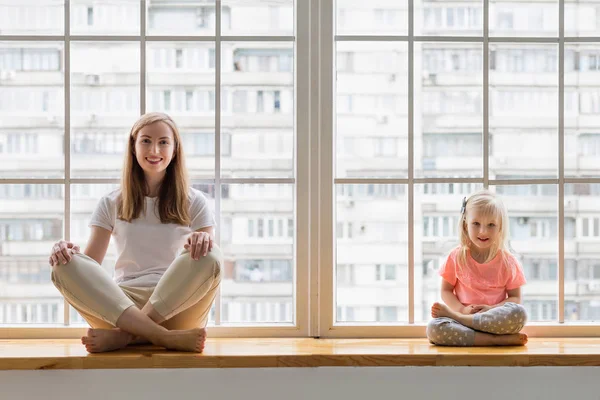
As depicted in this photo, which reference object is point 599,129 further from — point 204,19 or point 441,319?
point 204,19

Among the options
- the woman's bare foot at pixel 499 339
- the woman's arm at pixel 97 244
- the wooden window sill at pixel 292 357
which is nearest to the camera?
the wooden window sill at pixel 292 357

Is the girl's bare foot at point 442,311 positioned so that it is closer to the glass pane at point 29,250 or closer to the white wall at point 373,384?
the white wall at point 373,384

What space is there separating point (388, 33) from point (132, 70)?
0.91m

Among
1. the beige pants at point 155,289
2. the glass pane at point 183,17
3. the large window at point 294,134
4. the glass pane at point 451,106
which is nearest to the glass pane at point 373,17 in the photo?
the large window at point 294,134

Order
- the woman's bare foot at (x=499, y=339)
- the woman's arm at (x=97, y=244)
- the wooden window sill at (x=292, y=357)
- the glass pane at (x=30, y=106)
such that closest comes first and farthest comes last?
1. the wooden window sill at (x=292, y=357)
2. the woman's bare foot at (x=499, y=339)
3. the woman's arm at (x=97, y=244)
4. the glass pane at (x=30, y=106)

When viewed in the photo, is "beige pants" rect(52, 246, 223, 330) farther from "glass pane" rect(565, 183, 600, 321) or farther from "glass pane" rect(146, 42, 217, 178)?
"glass pane" rect(565, 183, 600, 321)

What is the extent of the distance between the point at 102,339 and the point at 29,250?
23.5 inches

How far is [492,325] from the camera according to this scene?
7.41 feet

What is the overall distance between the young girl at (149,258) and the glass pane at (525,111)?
1.06 metres

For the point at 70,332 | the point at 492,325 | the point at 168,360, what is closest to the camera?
the point at 168,360

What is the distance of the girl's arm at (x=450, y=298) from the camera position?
236 centimetres

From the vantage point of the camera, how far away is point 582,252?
2.57 meters

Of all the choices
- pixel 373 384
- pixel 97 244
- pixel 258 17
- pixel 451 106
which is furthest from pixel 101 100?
pixel 373 384

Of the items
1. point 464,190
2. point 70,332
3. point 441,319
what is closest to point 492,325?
point 441,319
